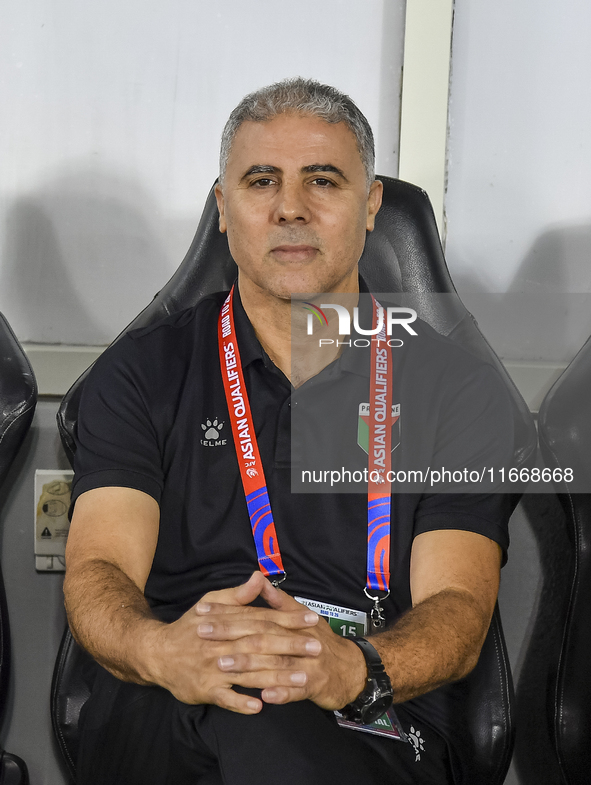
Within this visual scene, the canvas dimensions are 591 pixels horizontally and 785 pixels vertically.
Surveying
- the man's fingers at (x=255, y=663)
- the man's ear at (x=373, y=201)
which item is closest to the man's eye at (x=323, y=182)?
the man's ear at (x=373, y=201)

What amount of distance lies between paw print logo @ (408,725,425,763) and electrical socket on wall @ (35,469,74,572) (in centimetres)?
91

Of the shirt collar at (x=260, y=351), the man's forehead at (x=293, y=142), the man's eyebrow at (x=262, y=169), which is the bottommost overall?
the shirt collar at (x=260, y=351)

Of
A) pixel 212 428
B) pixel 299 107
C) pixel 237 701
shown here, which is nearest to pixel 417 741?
pixel 237 701

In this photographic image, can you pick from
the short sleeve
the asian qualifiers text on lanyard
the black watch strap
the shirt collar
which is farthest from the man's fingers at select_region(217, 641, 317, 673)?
the shirt collar

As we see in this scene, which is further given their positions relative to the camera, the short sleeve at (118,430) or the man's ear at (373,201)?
the man's ear at (373,201)

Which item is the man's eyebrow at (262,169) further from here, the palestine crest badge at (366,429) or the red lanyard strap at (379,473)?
the palestine crest badge at (366,429)

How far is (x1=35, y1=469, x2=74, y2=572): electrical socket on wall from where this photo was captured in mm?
1735

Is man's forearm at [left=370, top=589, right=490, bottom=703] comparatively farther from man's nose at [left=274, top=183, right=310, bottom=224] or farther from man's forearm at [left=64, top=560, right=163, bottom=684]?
man's nose at [left=274, top=183, right=310, bottom=224]

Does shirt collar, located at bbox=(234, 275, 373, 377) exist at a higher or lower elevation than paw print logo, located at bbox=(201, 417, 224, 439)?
higher

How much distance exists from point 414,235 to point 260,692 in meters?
0.90

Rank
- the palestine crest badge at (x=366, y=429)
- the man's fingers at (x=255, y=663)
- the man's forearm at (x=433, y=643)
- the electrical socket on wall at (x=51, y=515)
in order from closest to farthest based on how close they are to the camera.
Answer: the man's fingers at (x=255, y=663)
the man's forearm at (x=433, y=643)
the palestine crest badge at (x=366, y=429)
the electrical socket on wall at (x=51, y=515)

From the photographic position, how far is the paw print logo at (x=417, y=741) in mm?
1107

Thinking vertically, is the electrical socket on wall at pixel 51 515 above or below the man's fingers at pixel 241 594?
below

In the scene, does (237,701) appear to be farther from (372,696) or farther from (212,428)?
(212,428)
